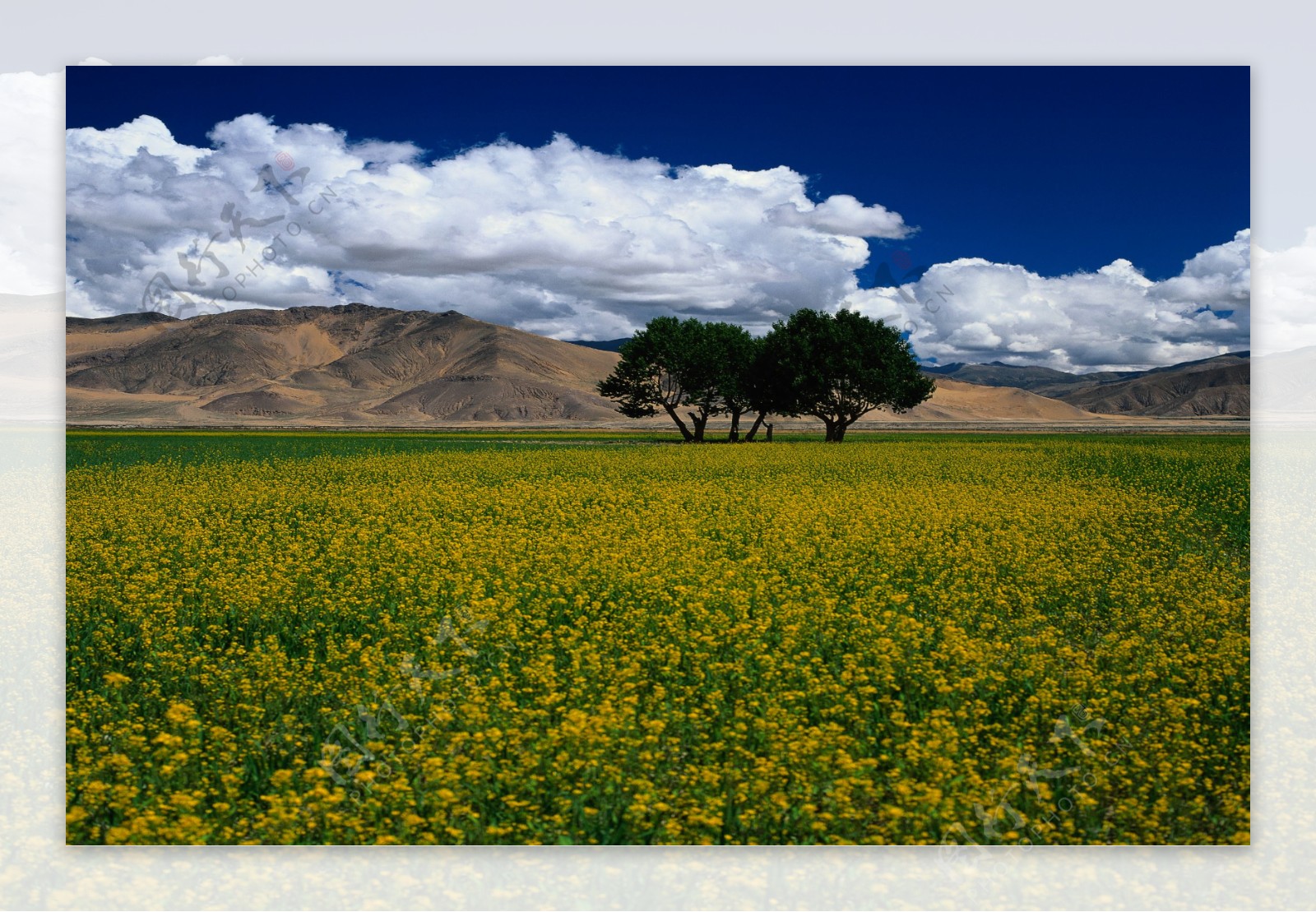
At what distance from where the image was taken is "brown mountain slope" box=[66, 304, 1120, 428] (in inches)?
5748

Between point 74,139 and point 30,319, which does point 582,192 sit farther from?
point 30,319

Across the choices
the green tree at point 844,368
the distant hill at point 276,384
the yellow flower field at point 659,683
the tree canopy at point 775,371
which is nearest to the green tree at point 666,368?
the tree canopy at point 775,371

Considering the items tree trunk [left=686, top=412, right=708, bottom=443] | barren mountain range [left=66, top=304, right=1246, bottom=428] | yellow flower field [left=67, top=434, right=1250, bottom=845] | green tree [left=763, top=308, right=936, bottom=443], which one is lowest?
yellow flower field [left=67, top=434, right=1250, bottom=845]

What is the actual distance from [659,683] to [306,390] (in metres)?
Result: 178

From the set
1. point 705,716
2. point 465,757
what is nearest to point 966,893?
point 705,716

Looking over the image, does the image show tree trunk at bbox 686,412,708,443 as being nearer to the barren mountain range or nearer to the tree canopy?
the tree canopy

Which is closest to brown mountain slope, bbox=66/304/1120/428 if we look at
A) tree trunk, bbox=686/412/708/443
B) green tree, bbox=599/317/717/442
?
green tree, bbox=599/317/717/442

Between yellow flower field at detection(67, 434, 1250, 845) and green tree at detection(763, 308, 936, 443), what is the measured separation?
34.9 meters

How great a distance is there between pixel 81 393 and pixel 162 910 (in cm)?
16631

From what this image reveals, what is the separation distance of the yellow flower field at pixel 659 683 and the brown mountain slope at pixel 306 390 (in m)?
115

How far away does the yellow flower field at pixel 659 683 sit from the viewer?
21.4ft

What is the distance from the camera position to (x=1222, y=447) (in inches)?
1577

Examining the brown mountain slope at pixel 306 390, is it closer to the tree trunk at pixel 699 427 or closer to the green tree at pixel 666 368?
the green tree at pixel 666 368

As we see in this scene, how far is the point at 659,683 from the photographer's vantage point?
8.38 metres
